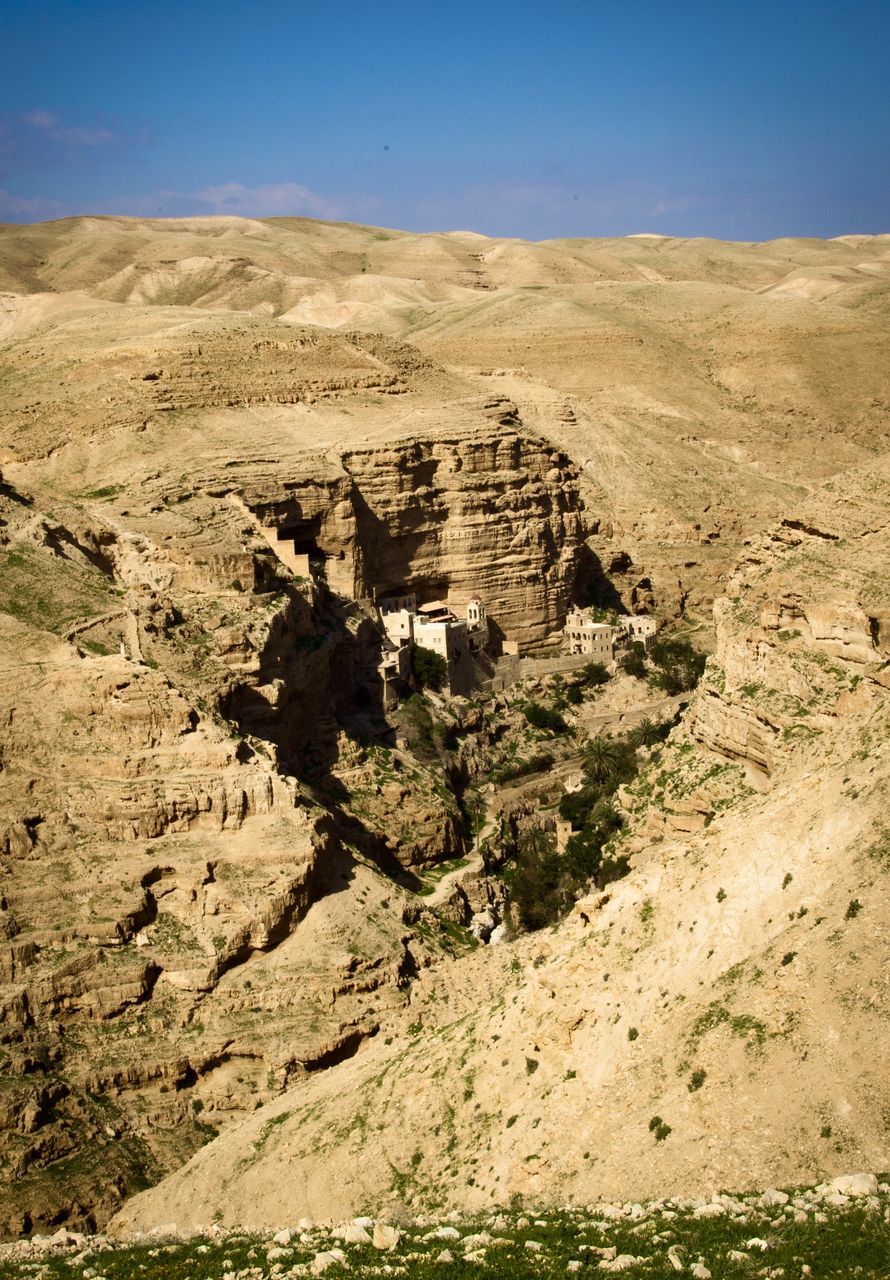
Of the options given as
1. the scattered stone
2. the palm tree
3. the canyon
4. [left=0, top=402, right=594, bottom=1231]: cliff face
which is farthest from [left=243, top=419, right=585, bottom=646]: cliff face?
the scattered stone

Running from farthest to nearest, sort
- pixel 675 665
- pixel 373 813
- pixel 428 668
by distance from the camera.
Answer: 1. pixel 675 665
2. pixel 428 668
3. pixel 373 813

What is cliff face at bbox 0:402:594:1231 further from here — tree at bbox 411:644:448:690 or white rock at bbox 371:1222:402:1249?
white rock at bbox 371:1222:402:1249

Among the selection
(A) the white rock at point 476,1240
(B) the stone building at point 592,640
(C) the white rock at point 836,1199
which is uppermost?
(B) the stone building at point 592,640

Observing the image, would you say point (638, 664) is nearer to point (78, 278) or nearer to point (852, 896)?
point (852, 896)

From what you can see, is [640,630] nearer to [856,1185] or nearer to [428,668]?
[428,668]

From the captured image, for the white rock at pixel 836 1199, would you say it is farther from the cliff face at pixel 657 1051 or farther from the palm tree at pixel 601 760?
the palm tree at pixel 601 760

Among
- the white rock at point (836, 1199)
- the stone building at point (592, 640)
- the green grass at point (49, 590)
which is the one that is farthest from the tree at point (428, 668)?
the white rock at point (836, 1199)

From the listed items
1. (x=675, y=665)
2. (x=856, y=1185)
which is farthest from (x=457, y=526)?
(x=856, y=1185)
